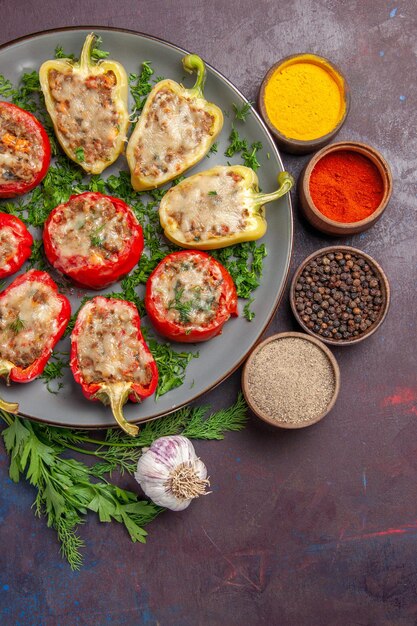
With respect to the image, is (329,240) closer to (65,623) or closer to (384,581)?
(384,581)

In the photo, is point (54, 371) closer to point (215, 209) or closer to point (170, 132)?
point (215, 209)

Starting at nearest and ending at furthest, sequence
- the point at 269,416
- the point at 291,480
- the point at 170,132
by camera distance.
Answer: the point at 170,132, the point at 269,416, the point at 291,480

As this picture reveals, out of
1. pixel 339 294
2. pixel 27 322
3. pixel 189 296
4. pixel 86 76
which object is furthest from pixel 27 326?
pixel 339 294

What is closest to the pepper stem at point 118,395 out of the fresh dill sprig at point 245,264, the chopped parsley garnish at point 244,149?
the fresh dill sprig at point 245,264

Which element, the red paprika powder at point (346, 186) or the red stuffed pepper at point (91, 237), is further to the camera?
the red paprika powder at point (346, 186)

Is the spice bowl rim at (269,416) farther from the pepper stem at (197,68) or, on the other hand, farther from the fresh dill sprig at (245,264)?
the pepper stem at (197,68)

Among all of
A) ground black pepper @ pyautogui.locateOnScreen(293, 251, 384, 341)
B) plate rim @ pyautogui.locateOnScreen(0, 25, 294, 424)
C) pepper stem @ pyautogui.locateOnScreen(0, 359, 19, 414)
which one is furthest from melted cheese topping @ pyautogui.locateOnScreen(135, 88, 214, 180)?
pepper stem @ pyautogui.locateOnScreen(0, 359, 19, 414)

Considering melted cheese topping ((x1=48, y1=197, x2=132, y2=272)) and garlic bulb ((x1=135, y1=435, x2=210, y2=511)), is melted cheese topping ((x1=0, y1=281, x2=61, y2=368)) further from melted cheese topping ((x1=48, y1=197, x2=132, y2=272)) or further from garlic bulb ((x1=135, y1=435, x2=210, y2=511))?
garlic bulb ((x1=135, y1=435, x2=210, y2=511))

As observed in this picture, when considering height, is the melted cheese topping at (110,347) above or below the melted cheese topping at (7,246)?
below
